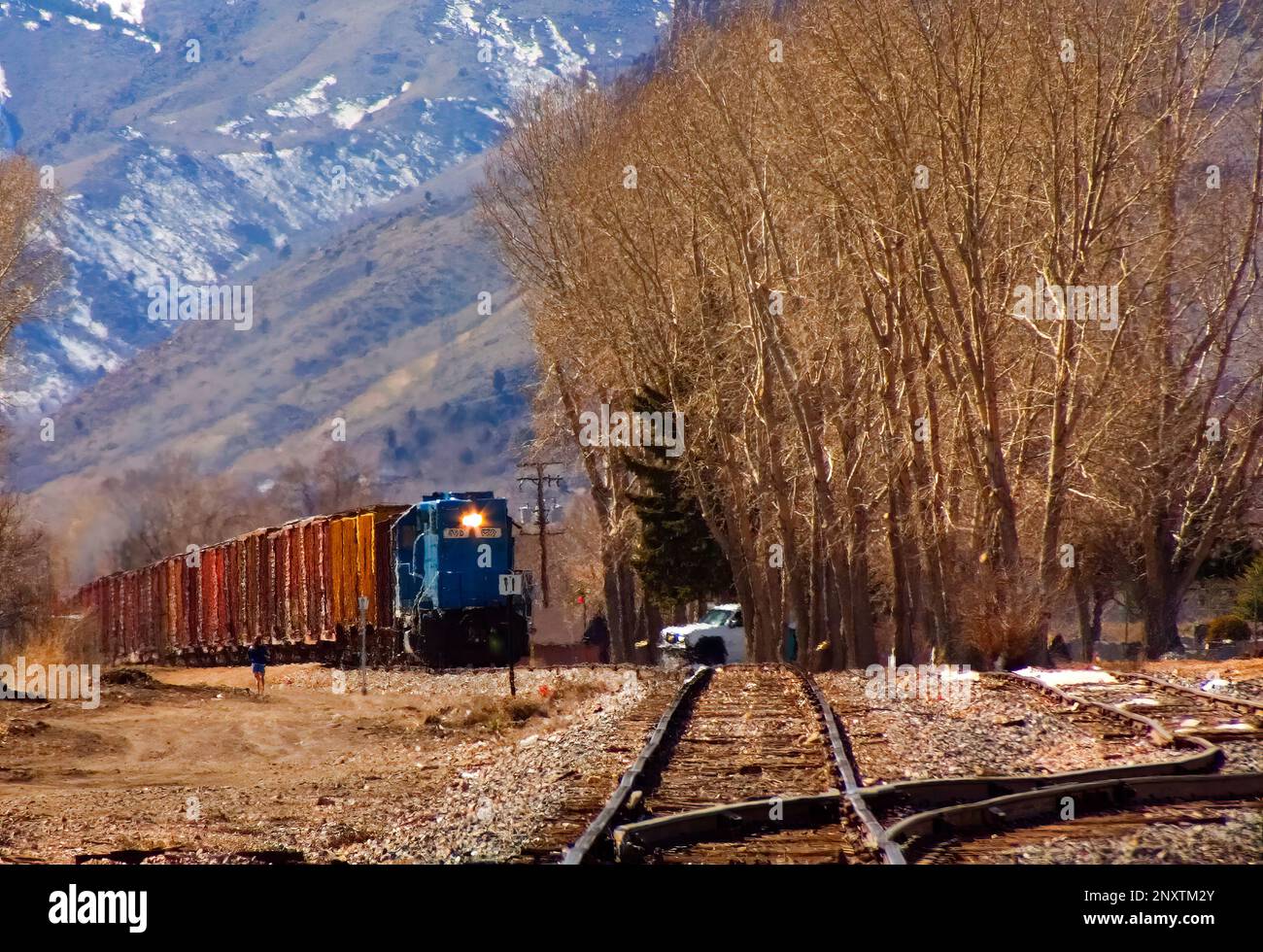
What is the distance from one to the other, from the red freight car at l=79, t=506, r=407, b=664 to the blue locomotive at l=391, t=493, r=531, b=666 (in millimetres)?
811

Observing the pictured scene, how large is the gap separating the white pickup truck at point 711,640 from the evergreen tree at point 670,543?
4.56 metres

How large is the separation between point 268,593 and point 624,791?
34014 millimetres

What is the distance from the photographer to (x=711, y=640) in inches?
1665

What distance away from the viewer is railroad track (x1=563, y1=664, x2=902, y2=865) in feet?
30.0

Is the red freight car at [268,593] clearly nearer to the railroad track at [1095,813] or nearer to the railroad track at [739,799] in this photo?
the railroad track at [739,799]

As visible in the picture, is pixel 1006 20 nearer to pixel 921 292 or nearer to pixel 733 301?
pixel 921 292

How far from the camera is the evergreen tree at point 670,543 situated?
48.0 m

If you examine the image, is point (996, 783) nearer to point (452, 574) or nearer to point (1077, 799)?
point (1077, 799)

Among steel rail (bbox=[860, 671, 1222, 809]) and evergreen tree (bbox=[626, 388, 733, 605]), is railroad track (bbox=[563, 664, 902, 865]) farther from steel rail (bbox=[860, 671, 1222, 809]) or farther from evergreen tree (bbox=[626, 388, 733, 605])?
evergreen tree (bbox=[626, 388, 733, 605])

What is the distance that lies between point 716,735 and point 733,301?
23061 mm

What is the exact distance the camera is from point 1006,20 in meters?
28.2

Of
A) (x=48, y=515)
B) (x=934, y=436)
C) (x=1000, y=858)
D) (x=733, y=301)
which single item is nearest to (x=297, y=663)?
(x=733, y=301)

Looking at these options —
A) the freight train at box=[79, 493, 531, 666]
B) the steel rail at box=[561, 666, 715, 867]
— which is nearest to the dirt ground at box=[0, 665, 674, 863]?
the steel rail at box=[561, 666, 715, 867]
